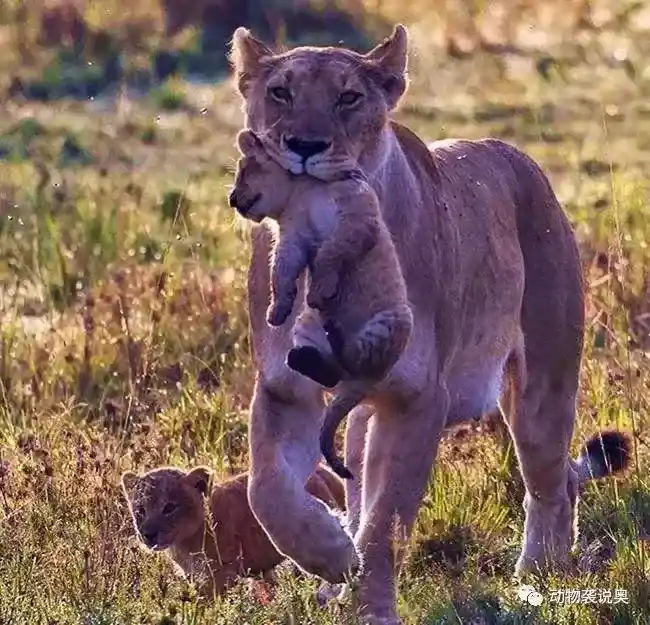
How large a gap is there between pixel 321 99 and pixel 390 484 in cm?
96

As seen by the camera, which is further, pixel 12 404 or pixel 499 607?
pixel 12 404

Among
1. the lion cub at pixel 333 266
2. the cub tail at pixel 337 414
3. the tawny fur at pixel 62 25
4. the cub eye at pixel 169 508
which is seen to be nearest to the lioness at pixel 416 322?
the lion cub at pixel 333 266

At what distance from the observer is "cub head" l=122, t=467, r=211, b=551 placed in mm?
5539

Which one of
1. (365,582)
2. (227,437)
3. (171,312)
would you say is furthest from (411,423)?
(171,312)

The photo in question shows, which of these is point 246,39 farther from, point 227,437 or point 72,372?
point 72,372

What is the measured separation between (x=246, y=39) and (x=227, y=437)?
177cm

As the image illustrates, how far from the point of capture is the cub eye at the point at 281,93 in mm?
4918

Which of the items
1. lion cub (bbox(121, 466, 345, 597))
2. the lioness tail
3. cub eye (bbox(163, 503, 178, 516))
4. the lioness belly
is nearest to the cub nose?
the lioness belly

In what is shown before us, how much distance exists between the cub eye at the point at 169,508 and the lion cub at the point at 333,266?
1232mm

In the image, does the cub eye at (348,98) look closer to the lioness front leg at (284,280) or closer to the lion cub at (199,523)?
the lioness front leg at (284,280)

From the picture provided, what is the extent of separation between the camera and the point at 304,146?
182 inches

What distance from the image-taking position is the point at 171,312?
786 cm

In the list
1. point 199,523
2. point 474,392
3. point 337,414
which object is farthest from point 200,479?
point 337,414

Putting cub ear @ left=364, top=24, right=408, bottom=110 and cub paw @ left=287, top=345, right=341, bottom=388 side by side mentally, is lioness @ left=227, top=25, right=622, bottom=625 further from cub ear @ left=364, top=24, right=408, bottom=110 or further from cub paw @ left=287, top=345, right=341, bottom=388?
cub paw @ left=287, top=345, right=341, bottom=388
